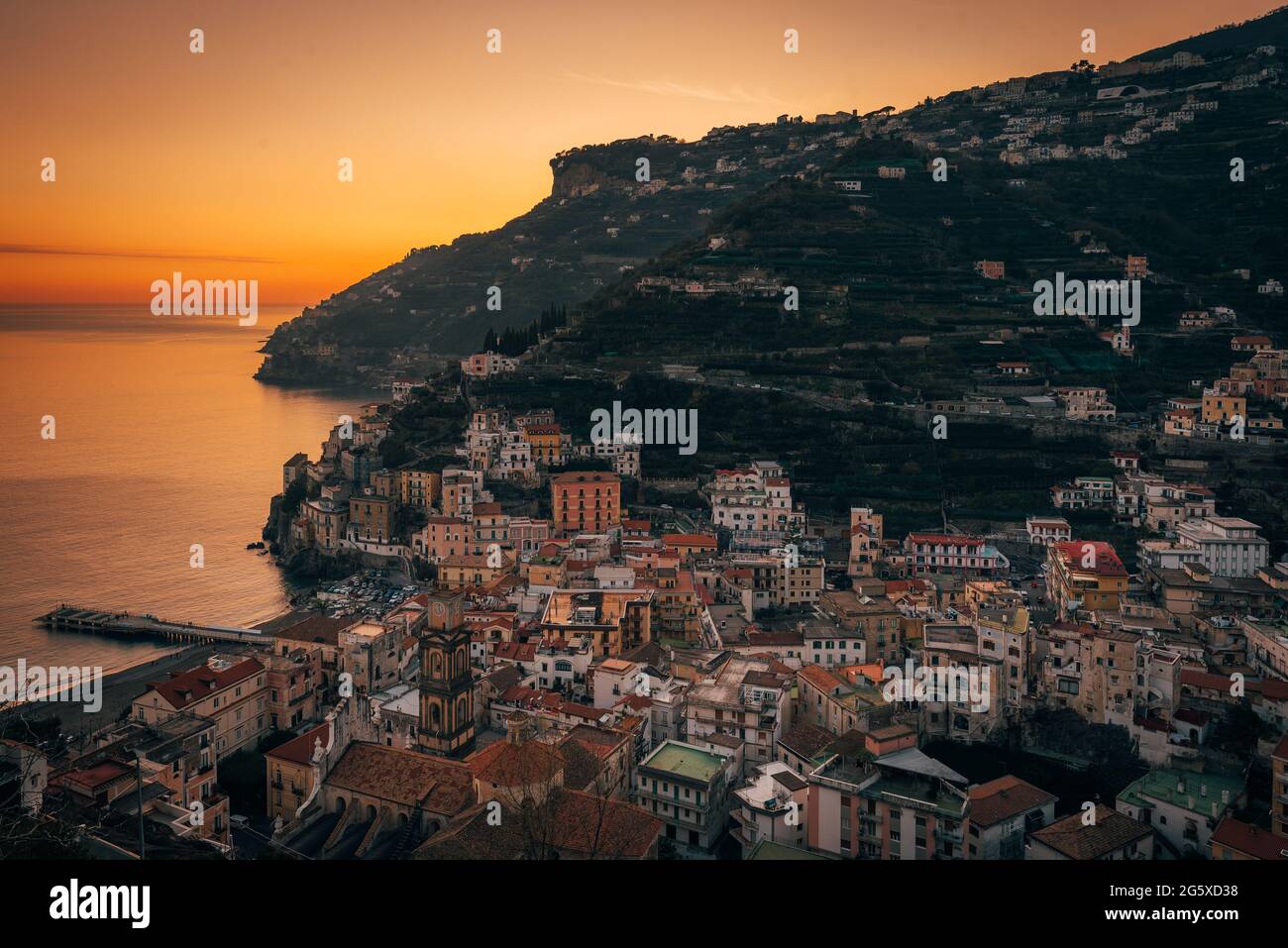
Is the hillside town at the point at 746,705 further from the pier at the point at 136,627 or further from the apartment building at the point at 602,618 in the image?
the pier at the point at 136,627

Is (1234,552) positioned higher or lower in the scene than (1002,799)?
higher

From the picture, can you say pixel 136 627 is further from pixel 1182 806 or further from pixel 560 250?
pixel 560 250

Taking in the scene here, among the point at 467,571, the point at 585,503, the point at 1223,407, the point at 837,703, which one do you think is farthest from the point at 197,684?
the point at 1223,407

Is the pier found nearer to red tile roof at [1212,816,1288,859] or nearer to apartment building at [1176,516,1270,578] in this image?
red tile roof at [1212,816,1288,859]

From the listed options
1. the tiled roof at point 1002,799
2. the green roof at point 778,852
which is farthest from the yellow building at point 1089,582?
the green roof at point 778,852
